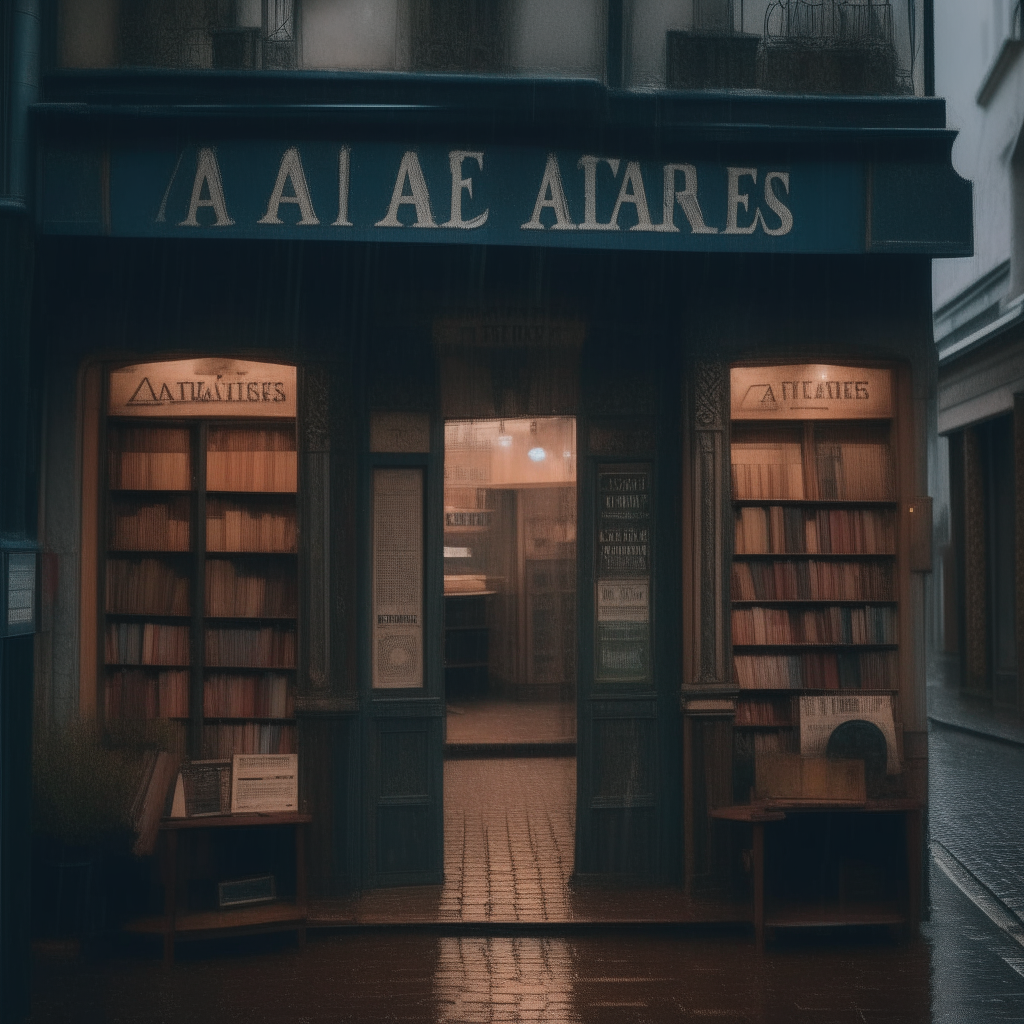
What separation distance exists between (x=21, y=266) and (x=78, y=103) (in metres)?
1.65

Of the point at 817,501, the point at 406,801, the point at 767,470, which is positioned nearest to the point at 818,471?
the point at 817,501

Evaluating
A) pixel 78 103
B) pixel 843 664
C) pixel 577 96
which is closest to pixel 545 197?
pixel 577 96

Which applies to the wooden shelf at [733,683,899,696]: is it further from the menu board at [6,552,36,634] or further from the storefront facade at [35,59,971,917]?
the menu board at [6,552,36,634]

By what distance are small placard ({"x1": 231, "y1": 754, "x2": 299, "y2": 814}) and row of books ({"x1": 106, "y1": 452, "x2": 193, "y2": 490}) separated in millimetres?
2115

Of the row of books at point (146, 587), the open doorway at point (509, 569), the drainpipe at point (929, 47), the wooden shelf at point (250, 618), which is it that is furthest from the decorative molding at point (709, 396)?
the open doorway at point (509, 569)

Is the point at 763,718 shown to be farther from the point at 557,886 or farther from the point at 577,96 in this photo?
the point at 577,96

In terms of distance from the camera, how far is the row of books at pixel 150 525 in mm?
8992

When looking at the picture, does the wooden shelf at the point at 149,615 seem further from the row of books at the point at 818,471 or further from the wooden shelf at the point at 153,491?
the row of books at the point at 818,471

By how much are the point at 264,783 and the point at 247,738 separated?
1033 mm

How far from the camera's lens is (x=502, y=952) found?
7668 mm

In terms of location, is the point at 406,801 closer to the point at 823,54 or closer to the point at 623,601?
the point at 623,601

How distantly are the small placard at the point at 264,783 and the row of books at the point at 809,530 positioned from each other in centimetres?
336

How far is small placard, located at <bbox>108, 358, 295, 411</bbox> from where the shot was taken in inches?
355

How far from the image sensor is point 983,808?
1212cm
